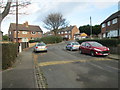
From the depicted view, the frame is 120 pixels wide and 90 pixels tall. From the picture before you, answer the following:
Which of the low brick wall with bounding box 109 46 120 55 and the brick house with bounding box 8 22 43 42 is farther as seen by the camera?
the brick house with bounding box 8 22 43 42

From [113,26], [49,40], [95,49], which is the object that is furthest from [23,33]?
[95,49]

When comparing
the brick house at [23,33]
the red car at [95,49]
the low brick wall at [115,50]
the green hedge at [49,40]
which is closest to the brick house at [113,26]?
the low brick wall at [115,50]

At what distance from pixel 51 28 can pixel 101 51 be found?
39.1 metres

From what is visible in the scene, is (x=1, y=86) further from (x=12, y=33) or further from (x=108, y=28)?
(x=12, y=33)

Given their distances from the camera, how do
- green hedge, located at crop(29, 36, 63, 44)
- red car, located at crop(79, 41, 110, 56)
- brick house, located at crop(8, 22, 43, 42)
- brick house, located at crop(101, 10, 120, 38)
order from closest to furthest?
red car, located at crop(79, 41, 110, 56), brick house, located at crop(101, 10, 120, 38), green hedge, located at crop(29, 36, 63, 44), brick house, located at crop(8, 22, 43, 42)

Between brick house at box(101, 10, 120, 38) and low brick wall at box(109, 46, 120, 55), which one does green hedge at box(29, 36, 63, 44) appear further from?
low brick wall at box(109, 46, 120, 55)

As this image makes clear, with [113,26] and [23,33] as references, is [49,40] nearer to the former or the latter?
[23,33]

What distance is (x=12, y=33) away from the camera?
46000 millimetres

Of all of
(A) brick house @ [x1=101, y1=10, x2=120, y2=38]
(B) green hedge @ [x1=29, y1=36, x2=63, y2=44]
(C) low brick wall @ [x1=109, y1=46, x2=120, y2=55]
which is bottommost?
(C) low brick wall @ [x1=109, y1=46, x2=120, y2=55]

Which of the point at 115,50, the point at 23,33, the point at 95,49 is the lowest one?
the point at 115,50

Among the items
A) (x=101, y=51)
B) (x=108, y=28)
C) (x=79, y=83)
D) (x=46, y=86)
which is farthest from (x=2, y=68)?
(x=108, y=28)

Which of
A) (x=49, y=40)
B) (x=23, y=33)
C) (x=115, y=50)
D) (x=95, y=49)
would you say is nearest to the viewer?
(x=95, y=49)

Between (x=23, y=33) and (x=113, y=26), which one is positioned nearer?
(x=113, y=26)

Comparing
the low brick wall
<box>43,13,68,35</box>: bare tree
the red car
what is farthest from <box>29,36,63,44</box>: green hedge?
the low brick wall
